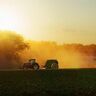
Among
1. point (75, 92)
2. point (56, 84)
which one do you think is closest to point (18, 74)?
point (56, 84)

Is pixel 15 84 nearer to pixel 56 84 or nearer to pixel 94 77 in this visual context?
pixel 56 84

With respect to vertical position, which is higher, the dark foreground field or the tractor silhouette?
the tractor silhouette

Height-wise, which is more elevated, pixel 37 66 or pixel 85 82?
pixel 37 66

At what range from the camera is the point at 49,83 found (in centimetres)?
9012

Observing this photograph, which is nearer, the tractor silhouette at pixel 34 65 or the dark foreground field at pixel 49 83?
the dark foreground field at pixel 49 83

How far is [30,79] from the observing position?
9394 cm

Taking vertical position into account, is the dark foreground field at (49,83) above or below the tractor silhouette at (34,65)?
below

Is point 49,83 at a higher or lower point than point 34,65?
lower

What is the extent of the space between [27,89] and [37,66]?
1648 inches

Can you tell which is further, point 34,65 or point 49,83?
point 34,65

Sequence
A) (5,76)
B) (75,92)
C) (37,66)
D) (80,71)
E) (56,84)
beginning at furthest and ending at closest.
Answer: (37,66), (80,71), (5,76), (56,84), (75,92)

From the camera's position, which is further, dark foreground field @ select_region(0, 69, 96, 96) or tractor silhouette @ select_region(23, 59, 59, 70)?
tractor silhouette @ select_region(23, 59, 59, 70)

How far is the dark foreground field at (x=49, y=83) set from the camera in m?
81.6

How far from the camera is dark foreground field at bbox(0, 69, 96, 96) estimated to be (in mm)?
81562
